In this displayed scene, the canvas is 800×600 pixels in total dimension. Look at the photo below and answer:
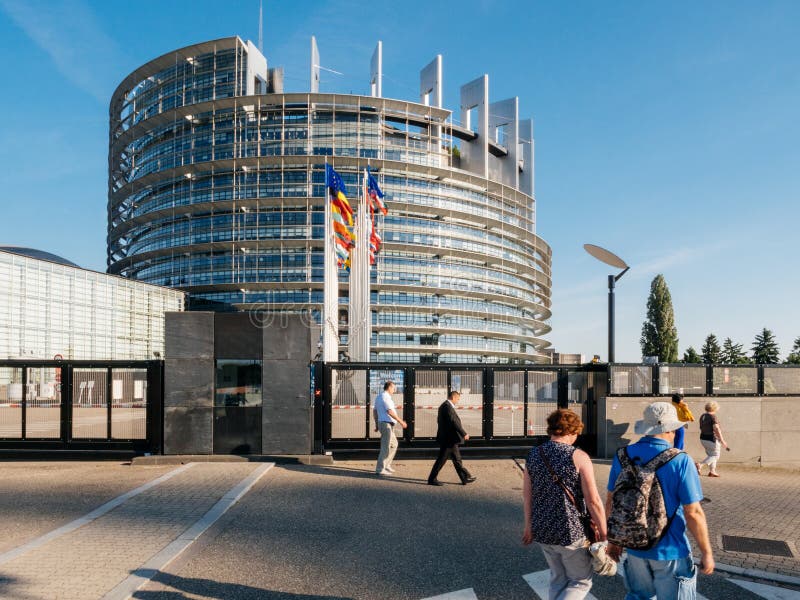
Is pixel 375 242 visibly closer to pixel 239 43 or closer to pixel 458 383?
pixel 458 383

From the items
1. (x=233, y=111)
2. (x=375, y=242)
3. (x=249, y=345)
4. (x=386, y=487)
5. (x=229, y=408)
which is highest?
A: (x=233, y=111)

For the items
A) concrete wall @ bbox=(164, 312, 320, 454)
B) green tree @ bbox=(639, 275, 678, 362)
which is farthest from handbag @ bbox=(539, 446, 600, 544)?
green tree @ bbox=(639, 275, 678, 362)

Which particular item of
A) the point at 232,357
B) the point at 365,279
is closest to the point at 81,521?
the point at 232,357

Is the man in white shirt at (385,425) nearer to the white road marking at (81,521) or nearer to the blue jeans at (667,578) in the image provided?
the white road marking at (81,521)

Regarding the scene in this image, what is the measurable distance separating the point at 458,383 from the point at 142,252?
70.3 metres

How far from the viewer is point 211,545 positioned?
21.7ft

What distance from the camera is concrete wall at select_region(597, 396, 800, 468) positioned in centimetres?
1359

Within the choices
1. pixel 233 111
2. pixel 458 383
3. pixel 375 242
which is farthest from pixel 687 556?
pixel 233 111

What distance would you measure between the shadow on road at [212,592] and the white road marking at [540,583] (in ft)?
5.68

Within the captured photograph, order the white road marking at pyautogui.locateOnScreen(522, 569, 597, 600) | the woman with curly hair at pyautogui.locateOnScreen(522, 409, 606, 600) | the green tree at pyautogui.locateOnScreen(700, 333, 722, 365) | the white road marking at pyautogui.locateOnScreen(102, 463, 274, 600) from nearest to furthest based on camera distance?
the woman with curly hair at pyautogui.locateOnScreen(522, 409, 606, 600) → the white road marking at pyautogui.locateOnScreen(102, 463, 274, 600) → the white road marking at pyautogui.locateOnScreen(522, 569, 597, 600) → the green tree at pyautogui.locateOnScreen(700, 333, 722, 365)

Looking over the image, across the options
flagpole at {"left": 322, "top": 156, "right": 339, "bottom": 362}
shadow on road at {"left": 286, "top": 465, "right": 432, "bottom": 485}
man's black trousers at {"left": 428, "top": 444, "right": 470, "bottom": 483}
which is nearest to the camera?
man's black trousers at {"left": 428, "top": 444, "right": 470, "bottom": 483}

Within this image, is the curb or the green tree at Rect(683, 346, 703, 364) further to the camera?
the green tree at Rect(683, 346, 703, 364)

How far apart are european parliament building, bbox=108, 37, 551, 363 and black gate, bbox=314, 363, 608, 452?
54.2 metres

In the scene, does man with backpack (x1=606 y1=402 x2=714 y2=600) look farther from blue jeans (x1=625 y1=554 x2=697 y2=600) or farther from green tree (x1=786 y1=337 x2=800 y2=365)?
green tree (x1=786 y1=337 x2=800 y2=365)
